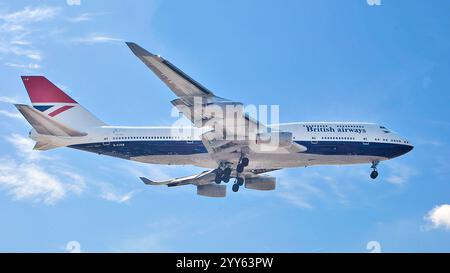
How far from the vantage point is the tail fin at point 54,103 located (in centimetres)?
5659

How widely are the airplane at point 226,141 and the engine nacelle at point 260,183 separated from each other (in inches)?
117

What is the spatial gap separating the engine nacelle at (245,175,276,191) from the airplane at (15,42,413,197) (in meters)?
2.97

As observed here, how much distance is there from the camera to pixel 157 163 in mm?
53750

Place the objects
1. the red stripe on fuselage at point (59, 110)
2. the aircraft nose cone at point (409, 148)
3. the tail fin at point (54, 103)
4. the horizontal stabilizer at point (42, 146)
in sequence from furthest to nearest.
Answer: the red stripe on fuselage at point (59, 110) < the tail fin at point (54, 103) < the aircraft nose cone at point (409, 148) < the horizontal stabilizer at point (42, 146)

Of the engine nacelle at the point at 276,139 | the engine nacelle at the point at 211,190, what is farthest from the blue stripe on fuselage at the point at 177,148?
the engine nacelle at the point at 211,190

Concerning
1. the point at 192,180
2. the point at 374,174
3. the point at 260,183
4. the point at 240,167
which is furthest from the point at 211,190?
the point at 374,174

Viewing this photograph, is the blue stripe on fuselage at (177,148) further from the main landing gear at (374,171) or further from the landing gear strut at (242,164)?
the landing gear strut at (242,164)

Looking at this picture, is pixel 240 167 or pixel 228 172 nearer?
pixel 240 167

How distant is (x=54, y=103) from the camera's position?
57.3 metres

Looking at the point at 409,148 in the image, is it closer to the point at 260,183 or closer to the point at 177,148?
the point at 260,183

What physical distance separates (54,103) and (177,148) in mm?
11824

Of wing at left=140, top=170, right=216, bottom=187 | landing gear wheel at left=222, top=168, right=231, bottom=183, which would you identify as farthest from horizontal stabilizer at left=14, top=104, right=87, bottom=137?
landing gear wheel at left=222, top=168, right=231, bottom=183
